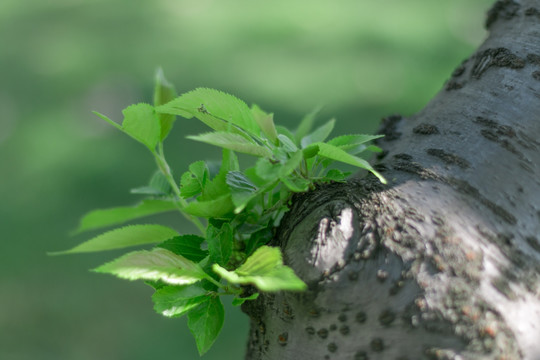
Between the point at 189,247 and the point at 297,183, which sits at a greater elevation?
the point at 297,183

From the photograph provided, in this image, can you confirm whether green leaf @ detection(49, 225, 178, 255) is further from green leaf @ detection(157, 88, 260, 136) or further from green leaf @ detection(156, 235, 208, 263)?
green leaf @ detection(157, 88, 260, 136)

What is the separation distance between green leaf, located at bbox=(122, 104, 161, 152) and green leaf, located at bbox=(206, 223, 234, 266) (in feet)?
0.58

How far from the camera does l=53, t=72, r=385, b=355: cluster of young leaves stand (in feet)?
2.12

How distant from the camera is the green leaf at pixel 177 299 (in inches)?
26.6

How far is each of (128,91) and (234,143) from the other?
3104mm

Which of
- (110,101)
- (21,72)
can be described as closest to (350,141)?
(110,101)

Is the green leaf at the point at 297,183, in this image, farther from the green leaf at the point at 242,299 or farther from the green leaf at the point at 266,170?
the green leaf at the point at 242,299

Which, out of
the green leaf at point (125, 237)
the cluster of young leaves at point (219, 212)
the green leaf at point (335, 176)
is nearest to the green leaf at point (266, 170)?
the cluster of young leaves at point (219, 212)

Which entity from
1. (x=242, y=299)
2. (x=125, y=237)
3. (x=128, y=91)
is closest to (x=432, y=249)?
(x=242, y=299)

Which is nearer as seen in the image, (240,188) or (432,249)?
(432,249)

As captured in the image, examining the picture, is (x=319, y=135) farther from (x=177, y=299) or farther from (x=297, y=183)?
(x=177, y=299)

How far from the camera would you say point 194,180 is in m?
0.76

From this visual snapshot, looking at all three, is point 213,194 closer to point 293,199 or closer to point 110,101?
point 293,199

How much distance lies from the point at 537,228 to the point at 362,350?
0.88 feet
